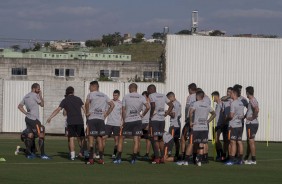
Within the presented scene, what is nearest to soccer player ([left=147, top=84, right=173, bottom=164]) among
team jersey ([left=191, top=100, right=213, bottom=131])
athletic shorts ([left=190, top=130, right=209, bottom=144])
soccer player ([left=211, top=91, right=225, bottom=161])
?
athletic shorts ([left=190, top=130, right=209, bottom=144])

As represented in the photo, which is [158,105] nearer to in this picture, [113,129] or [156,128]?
[156,128]

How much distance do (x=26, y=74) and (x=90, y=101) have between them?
128 ft

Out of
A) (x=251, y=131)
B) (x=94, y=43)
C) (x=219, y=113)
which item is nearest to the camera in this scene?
(x=251, y=131)

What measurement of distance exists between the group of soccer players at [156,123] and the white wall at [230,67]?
1915 cm

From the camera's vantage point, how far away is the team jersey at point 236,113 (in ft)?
84.5

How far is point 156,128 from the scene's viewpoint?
996 inches

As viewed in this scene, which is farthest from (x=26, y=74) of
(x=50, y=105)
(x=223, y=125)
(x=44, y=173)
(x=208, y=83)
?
(x=44, y=173)

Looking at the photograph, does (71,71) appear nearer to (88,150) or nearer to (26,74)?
(26,74)

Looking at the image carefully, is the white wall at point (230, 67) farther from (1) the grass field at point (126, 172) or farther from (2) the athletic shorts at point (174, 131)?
(1) the grass field at point (126, 172)

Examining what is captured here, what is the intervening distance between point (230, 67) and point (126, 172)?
25933 mm

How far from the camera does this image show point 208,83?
4659 cm

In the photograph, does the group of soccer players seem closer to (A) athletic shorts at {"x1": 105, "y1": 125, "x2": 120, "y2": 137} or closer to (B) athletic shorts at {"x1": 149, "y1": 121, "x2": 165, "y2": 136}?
(B) athletic shorts at {"x1": 149, "y1": 121, "x2": 165, "y2": 136}

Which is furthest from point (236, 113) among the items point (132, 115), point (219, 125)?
point (132, 115)

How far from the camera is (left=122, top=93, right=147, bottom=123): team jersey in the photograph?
80.8ft
